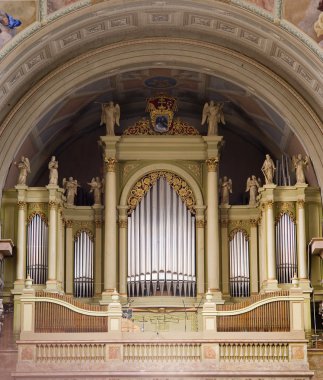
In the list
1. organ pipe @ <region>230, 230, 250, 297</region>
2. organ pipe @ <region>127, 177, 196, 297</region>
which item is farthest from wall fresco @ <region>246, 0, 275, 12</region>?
organ pipe @ <region>230, 230, 250, 297</region>

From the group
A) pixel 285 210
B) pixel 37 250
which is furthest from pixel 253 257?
pixel 37 250

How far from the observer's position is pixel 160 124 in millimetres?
32469

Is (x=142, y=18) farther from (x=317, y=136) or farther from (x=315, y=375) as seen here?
(x=315, y=375)

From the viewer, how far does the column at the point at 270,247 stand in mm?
30823

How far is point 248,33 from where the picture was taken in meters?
30.4

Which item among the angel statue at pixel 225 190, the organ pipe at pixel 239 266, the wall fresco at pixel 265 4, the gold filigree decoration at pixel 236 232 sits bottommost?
the organ pipe at pixel 239 266

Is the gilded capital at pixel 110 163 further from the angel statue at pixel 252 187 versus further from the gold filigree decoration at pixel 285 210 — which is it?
the gold filigree decoration at pixel 285 210

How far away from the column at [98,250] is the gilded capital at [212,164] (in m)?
2.35

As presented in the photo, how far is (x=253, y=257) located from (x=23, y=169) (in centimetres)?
498

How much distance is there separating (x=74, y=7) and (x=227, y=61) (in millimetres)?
3562

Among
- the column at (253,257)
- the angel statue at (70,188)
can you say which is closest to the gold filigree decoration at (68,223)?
the angel statue at (70,188)

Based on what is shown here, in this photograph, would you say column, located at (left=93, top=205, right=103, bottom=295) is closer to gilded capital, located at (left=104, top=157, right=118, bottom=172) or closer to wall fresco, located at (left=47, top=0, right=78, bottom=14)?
gilded capital, located at (left=104, top=157, right=118, bottom=172)

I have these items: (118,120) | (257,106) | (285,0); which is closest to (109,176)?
(118,120)

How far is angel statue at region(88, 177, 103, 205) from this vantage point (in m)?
32.2
